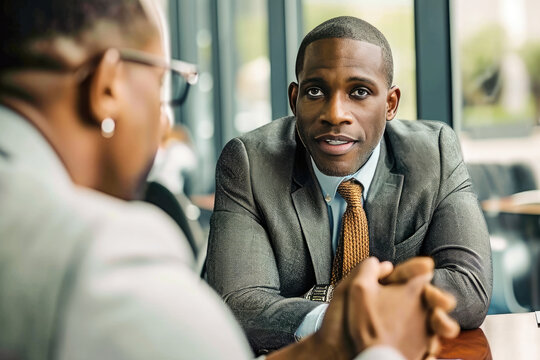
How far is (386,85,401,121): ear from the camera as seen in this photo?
2155 millimetres

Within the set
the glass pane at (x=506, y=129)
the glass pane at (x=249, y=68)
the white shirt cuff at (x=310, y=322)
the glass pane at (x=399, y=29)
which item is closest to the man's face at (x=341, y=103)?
the white shirt cuff at (x=310, y=322)

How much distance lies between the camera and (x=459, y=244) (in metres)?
2.08

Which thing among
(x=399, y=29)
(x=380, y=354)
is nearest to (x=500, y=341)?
(x=380, y=354)

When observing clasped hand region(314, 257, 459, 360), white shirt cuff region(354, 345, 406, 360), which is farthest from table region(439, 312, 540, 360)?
white shirt cuff region(354, 345, 406, 360)

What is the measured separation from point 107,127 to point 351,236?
1.39 metres

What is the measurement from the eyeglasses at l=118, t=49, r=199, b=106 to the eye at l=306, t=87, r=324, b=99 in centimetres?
95

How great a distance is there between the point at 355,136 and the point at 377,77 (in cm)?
18

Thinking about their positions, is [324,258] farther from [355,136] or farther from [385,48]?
[385,48]

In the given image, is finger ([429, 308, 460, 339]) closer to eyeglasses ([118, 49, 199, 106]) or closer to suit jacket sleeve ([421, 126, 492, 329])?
eyeglasses ([118, 49, 199, 106])

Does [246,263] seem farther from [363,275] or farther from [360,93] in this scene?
[363,275]

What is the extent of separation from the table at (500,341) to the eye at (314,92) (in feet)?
2.40

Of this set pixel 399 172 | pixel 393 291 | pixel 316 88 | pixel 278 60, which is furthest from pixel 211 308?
pixel 278 60

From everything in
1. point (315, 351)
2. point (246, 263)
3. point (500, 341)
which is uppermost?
point (315, 351)

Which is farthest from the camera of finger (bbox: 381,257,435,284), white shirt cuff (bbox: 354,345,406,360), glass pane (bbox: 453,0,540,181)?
glass pane (bbox: 453,0,540,181)
